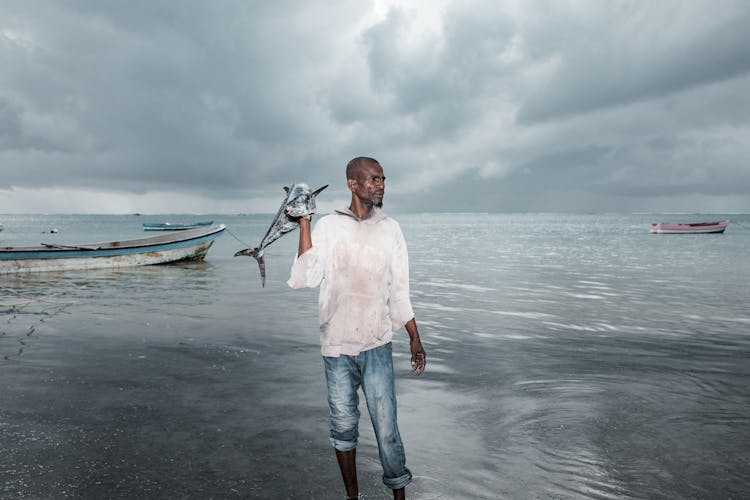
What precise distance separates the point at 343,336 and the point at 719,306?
50.8 feet

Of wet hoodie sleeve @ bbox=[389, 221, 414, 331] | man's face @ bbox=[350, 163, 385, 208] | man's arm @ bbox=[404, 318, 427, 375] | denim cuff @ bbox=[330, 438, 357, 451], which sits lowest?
denim cuff @ bbox=[330, 438, 357, 451]

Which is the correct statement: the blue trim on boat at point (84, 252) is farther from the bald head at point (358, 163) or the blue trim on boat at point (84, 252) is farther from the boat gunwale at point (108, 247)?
the bald head at point (358, 163)

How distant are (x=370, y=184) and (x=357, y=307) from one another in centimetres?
79

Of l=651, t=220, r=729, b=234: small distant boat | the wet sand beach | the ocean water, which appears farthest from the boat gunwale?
l=651, t=220, r=729, b=234: small distant boat

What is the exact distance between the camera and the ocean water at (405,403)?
14.5ft

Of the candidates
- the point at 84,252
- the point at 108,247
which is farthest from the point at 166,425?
the point at 108,247

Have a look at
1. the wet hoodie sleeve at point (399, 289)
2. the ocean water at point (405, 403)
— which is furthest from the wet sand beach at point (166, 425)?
the wet hoodie sleeve at point (399, 289)

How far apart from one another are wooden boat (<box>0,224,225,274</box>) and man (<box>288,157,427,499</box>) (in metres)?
22.9

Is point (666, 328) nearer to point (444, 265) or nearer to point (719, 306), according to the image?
point (719, 306)

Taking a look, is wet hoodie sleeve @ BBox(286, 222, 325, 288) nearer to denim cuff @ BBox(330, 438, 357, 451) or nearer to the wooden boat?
denim cuff @ BBox(330, 438, 357, 451)

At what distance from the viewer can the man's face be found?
3457 millimetres

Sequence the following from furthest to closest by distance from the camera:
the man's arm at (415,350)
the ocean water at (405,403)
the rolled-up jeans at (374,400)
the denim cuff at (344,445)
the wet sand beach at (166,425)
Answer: the ocean water at (405,403) → the wet sand beach at (166,425) → the man's arm at (415,350) → the denim cuff at (344,445) → the rolled-up jeans at (374,400)

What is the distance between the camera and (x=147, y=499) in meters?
4.04

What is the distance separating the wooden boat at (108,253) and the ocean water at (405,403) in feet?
29.6
